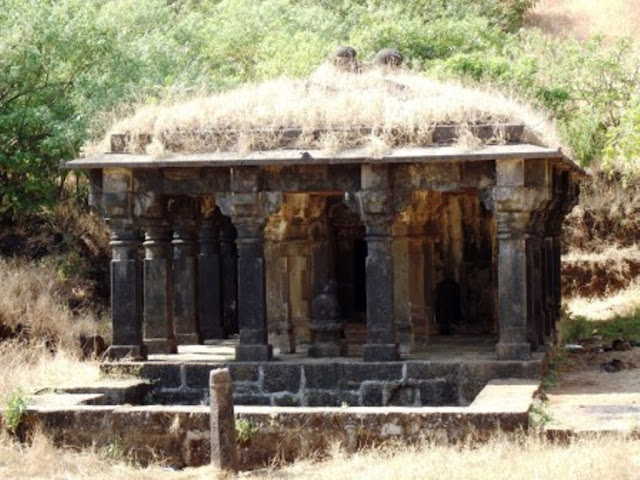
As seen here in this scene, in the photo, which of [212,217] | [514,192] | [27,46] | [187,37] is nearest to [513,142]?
[514,192]

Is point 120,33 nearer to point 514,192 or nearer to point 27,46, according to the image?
point 27,46

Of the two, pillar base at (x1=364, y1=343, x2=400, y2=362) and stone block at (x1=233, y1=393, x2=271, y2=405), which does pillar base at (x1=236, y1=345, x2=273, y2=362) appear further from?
pillar base at (x1=364, y1=343, x2=400, y2=362)

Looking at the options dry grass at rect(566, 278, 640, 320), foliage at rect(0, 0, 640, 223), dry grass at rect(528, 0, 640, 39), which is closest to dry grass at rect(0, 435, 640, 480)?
foliage at rect(0, 0, 640, 223)

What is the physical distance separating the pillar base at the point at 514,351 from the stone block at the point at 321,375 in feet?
6.99

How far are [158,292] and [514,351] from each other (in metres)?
5.19

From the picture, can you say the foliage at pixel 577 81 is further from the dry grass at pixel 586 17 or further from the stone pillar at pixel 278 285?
the dry grass at pixel 586 17

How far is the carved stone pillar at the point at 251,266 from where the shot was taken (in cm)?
1617

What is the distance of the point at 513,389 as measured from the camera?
46.1ft

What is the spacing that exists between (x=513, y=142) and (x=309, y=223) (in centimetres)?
475

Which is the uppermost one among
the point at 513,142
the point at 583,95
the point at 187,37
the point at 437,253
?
the point at 187,37

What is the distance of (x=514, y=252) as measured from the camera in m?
15.5

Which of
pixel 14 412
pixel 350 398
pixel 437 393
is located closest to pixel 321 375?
pixel 350 398

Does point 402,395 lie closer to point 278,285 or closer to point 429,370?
point 429,370

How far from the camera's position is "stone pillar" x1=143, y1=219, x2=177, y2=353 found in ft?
57.3
